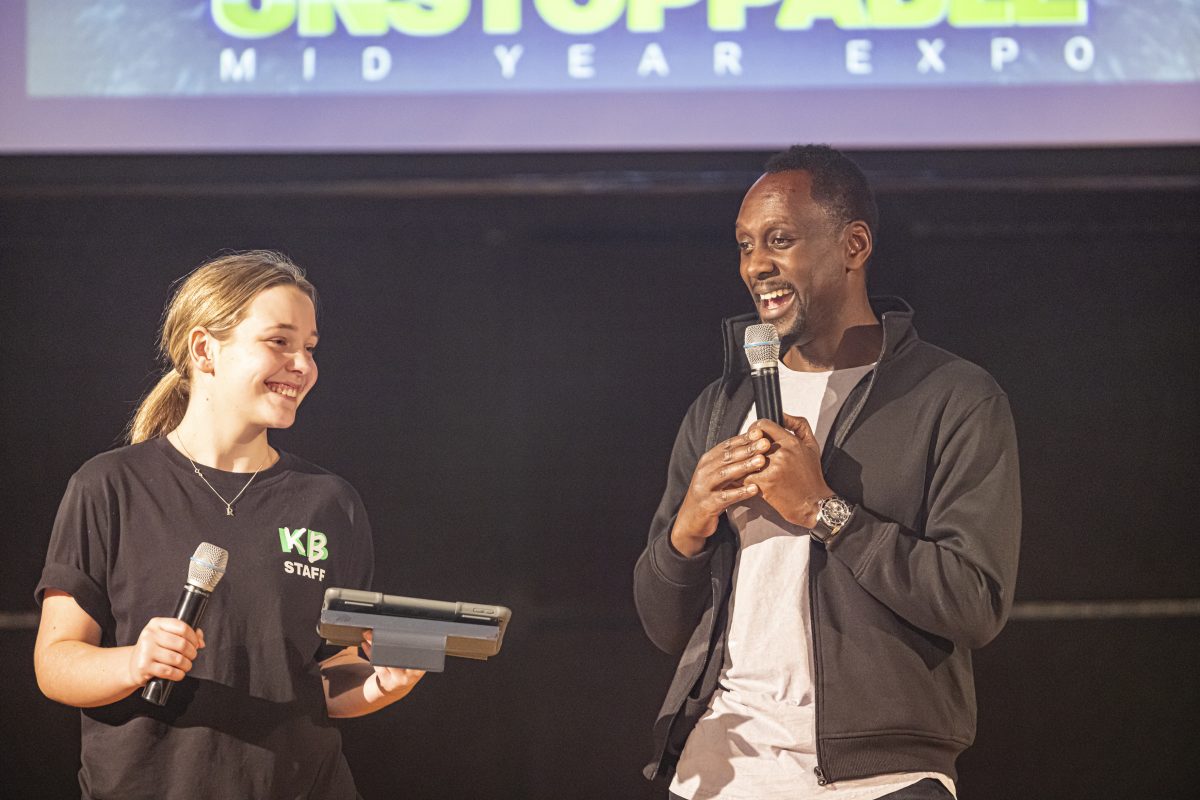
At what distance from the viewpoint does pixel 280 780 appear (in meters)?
1.71

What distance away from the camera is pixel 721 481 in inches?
60.9

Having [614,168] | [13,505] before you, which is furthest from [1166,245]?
[13,505]

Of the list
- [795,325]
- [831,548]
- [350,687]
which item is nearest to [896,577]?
[831,548]

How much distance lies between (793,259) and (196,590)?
99cm

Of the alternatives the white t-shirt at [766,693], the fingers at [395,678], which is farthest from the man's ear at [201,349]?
the white t-shirt at [766,693]

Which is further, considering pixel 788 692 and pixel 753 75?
pixel 753 75

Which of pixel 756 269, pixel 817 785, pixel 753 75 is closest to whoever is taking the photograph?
pixel 817 785

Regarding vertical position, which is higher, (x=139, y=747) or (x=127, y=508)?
(x=127, y=508)

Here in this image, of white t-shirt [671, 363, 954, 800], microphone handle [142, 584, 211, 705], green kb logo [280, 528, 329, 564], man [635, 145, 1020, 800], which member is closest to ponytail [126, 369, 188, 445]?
green kb logo [280, 528, 329, 564]

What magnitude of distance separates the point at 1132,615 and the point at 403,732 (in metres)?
1.84

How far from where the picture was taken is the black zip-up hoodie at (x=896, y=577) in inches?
59.7

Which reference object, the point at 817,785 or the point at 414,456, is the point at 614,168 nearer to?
the point at 414,456

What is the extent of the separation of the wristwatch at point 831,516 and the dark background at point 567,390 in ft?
4.49

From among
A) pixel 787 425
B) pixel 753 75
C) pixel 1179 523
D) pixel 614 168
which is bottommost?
pixel 1179 523
